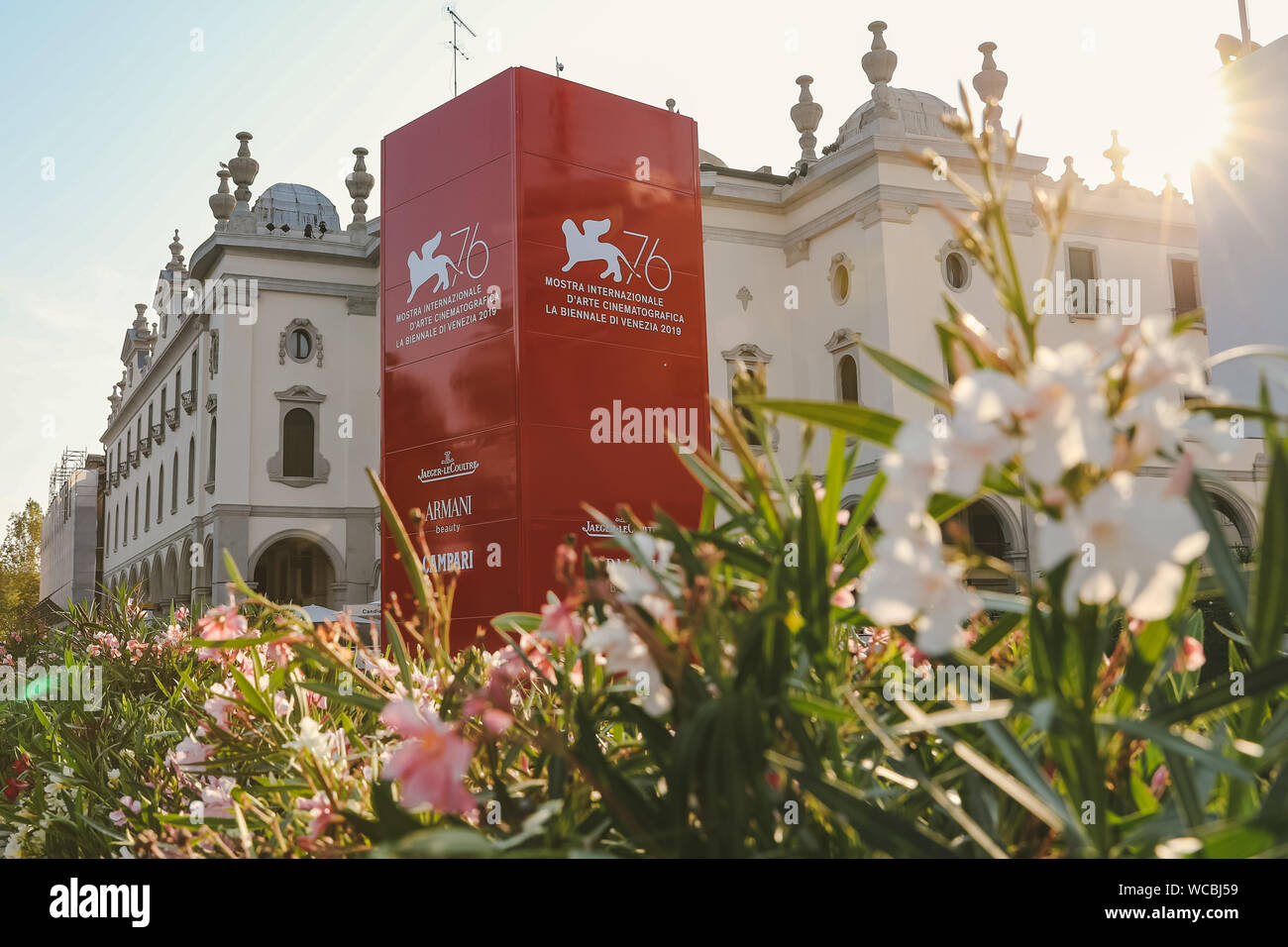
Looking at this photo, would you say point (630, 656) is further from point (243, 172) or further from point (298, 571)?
point (243, 172)

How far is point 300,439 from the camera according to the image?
2920 cm

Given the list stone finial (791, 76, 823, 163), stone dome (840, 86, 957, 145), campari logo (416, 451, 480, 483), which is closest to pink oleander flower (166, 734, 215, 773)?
campari logo (416, 451, 480, 483)

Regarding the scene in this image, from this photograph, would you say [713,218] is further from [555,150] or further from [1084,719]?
[1084,719]

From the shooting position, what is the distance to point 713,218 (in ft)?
79.2

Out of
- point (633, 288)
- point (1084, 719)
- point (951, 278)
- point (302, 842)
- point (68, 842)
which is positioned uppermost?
point (951, 278)

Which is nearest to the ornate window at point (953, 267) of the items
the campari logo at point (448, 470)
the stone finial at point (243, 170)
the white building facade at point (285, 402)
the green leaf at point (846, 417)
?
the white building facade at point (285, 402)

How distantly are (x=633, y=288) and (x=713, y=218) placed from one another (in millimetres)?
18367

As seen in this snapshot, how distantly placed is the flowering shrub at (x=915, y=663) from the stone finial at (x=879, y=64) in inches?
898

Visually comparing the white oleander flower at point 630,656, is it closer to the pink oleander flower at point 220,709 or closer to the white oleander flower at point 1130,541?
the white oleander flower at point 1130,541

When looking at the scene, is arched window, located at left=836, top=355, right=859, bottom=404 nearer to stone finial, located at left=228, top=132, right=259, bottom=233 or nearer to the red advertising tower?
the red advertising tower

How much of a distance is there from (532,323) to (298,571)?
26.5 metres

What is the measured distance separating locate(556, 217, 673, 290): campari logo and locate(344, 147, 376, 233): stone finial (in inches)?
981

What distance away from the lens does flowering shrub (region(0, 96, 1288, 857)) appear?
0.68 metres

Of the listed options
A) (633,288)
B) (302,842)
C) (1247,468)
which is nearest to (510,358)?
(633,288)
